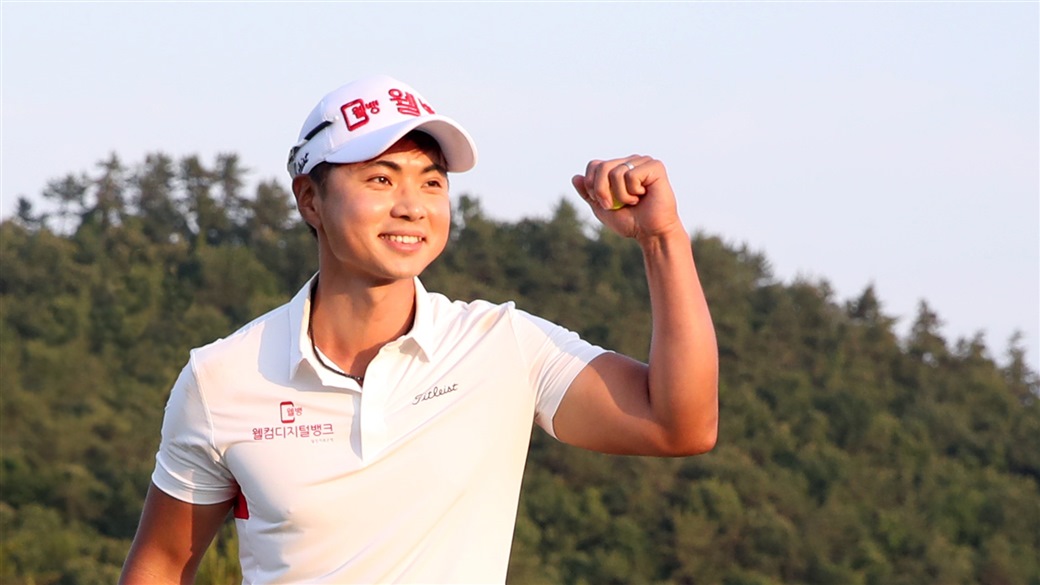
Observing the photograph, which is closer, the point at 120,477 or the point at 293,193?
the point at 293,193

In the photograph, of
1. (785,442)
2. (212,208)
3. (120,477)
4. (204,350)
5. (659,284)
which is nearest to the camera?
(659,284)

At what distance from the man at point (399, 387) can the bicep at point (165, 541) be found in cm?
3

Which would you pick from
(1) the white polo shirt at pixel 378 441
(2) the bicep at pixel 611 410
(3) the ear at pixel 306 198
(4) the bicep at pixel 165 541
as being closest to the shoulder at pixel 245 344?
(1) the white polo shirt at pixel 378 441

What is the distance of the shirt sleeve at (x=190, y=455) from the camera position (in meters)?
3.20

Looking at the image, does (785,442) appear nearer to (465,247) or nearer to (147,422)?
(465,247)

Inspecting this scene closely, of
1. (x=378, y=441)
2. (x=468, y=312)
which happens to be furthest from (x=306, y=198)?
(x=378, y=441)

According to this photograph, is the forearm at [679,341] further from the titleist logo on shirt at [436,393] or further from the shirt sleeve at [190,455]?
the shirt sleeve at [190,455]

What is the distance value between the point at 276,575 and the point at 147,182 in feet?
66.0

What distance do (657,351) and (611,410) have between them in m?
0.16

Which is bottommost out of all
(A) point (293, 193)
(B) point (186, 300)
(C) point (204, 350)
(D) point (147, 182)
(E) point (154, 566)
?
(E) point (154, 566)

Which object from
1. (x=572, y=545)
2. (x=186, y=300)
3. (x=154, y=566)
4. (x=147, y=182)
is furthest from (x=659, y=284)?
(x=147, y=182)

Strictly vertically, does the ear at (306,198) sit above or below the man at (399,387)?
above

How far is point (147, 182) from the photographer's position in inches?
893

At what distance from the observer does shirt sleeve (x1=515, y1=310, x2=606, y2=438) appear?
3.12 metres
